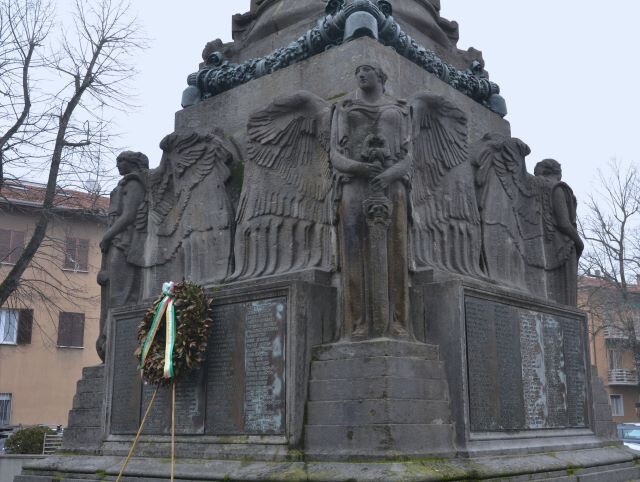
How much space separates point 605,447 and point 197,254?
17.0 feet

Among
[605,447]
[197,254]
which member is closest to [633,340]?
[605,447]

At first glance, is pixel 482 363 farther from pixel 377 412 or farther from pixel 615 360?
pixel 615 360

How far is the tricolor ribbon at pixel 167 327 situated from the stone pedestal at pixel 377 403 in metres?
1.44

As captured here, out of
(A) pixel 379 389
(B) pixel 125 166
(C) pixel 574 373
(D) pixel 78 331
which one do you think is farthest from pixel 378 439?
(D) pixel 78 331

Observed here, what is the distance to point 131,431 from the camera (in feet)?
28.8

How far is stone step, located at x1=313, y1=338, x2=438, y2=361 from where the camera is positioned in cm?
704

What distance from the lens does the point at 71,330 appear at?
3584 cm

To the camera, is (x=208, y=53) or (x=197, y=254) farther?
(x=208, y=53)

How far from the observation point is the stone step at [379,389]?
6.87 meters

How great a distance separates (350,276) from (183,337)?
1.76m

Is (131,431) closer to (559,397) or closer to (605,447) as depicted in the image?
(559,397)

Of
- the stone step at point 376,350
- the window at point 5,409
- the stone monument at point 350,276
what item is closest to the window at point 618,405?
the window at point 5,409

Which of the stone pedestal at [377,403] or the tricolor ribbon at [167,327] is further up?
the tricolor ribbon at [167,327]

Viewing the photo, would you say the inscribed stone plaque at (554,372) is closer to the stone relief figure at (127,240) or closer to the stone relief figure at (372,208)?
the stone relief figure at (372,208)
